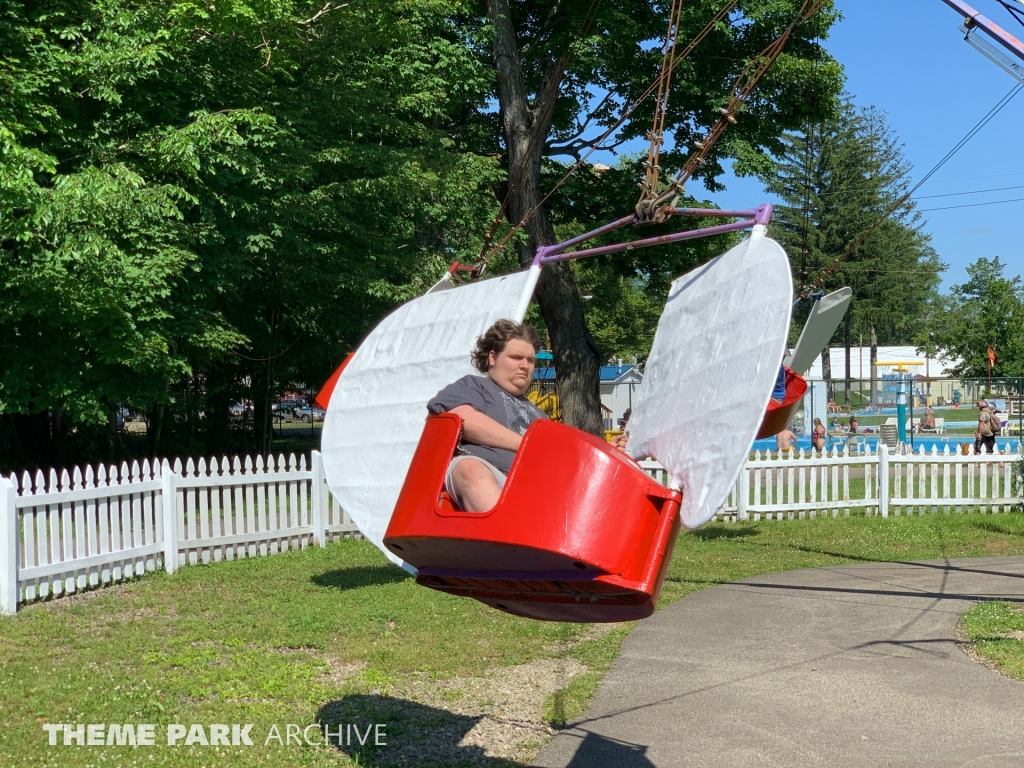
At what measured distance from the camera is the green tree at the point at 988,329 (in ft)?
153

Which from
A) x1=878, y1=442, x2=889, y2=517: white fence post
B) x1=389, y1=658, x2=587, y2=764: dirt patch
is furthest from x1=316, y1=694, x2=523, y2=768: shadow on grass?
x1=878, y1=442, x2=889, y2=517: white fence post

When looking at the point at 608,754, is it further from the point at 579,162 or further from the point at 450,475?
the point at 579,162

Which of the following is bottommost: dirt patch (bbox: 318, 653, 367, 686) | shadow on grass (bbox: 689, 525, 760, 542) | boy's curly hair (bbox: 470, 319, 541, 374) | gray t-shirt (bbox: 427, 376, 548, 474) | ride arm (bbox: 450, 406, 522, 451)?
shadow on grass (bbox: 689, 525, 760, 542)

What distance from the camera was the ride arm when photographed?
3973 mm

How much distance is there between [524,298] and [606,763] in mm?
2283

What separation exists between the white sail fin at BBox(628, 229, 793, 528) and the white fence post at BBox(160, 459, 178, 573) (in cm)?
745

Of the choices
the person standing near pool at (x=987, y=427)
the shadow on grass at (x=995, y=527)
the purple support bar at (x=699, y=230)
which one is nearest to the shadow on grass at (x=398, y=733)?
the purple support bar at (x=699, y=230)

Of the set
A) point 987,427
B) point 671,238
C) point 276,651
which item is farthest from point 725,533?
point 671,238

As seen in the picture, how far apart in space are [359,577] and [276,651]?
3081 mm

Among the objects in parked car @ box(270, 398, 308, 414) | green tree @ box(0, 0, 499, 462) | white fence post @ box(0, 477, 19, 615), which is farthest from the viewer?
parked car @ box(270, 398, 308, 414)

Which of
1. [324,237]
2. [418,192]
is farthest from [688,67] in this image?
[324,237]

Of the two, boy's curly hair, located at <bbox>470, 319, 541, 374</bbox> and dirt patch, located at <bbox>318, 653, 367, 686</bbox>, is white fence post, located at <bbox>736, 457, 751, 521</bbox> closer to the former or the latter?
dirt patch, located at <bbox>318, 653, 367, 686</bbox>

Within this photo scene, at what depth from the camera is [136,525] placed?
10.1 metres

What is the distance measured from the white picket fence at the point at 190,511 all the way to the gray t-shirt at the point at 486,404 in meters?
5.86
